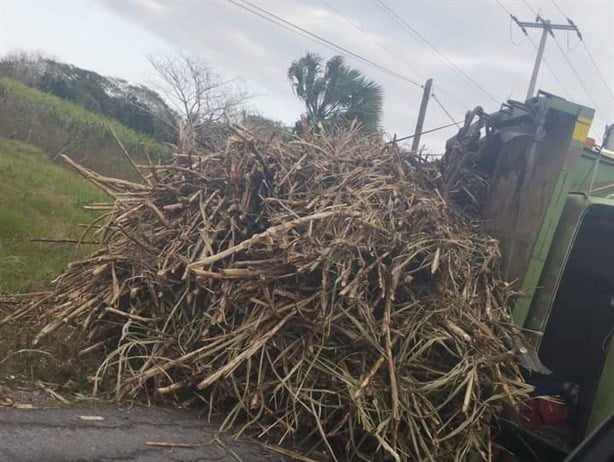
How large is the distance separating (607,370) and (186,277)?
243cm

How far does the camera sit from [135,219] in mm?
4859

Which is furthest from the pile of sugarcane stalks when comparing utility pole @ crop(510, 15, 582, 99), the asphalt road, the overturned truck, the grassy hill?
utility pole @ crop(510, 15, 582, 99)

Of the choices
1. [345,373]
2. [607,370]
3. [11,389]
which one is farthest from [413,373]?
[11,389]

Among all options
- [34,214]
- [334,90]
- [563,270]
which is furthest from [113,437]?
[334,90]

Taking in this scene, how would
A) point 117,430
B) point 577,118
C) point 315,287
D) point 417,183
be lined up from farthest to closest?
1. point 417,183
2. point 577,118
3. point 315,287
4. point 117,430

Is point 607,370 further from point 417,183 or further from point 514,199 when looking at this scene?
point 417,183

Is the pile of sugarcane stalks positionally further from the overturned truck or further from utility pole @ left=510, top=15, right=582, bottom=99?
utility pole @ left=510, top=15, right=582, bottom=99

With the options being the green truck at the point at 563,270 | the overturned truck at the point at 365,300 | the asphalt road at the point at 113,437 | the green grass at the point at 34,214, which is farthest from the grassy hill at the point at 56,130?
the asphalt road at the point at 113,437

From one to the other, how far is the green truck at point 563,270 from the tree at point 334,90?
A: 415 inches

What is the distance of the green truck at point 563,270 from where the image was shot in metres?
3.88

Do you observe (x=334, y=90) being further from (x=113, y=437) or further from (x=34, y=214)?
(x=113, y=437)

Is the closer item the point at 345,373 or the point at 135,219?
the point at 345,373

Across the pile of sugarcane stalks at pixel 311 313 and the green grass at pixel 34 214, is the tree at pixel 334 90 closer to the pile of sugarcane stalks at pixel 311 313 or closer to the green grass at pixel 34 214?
the green grass at pixel 34 214

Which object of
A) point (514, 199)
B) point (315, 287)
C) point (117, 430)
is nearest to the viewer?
point (117, 430)
